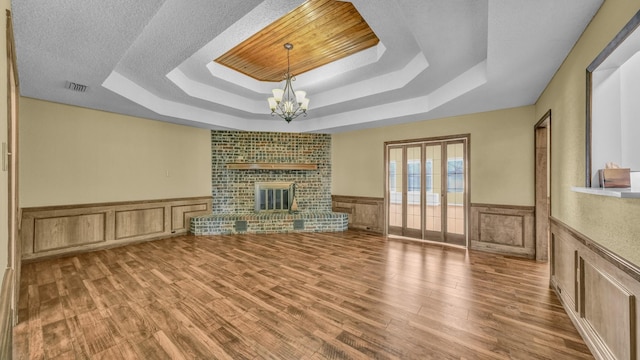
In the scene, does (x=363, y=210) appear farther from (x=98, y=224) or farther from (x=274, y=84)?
(x=98, y=224)

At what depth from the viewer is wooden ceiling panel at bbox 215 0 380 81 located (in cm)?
290

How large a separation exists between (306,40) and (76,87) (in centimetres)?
311

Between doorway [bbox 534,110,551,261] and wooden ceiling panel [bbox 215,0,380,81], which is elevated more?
wooden ceiling panel [bbox 215,0,380,81]

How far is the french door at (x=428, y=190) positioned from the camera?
4.96 m

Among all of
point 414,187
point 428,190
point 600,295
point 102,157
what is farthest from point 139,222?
point 600,295

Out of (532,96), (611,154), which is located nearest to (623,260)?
(611,154)

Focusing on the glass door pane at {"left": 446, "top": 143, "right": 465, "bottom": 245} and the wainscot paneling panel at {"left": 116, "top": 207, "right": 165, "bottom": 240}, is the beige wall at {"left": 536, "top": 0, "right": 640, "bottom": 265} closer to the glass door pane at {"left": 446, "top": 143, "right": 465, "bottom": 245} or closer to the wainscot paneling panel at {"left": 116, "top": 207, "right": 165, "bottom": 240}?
the glass door pane at {"left": 446, "top": 143, "right": 465, "bottom": 245}

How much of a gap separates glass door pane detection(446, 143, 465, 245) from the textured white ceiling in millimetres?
807

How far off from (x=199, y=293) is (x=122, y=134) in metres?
3.79

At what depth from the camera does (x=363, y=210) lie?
248 inches

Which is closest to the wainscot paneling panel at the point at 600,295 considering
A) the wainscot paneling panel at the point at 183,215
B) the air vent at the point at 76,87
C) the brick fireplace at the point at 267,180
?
the brick fireplace at the point at 267,180

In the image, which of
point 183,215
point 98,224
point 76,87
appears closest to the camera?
point 76,87

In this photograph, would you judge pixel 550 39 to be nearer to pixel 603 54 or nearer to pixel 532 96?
pixel 603 54

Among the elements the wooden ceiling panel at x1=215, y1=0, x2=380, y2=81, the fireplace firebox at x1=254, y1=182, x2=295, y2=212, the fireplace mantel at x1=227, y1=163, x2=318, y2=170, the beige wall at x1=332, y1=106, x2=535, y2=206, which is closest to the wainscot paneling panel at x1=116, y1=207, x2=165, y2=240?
the fireplace mantel at x1=227, y1=163, x2=318, y2=170
